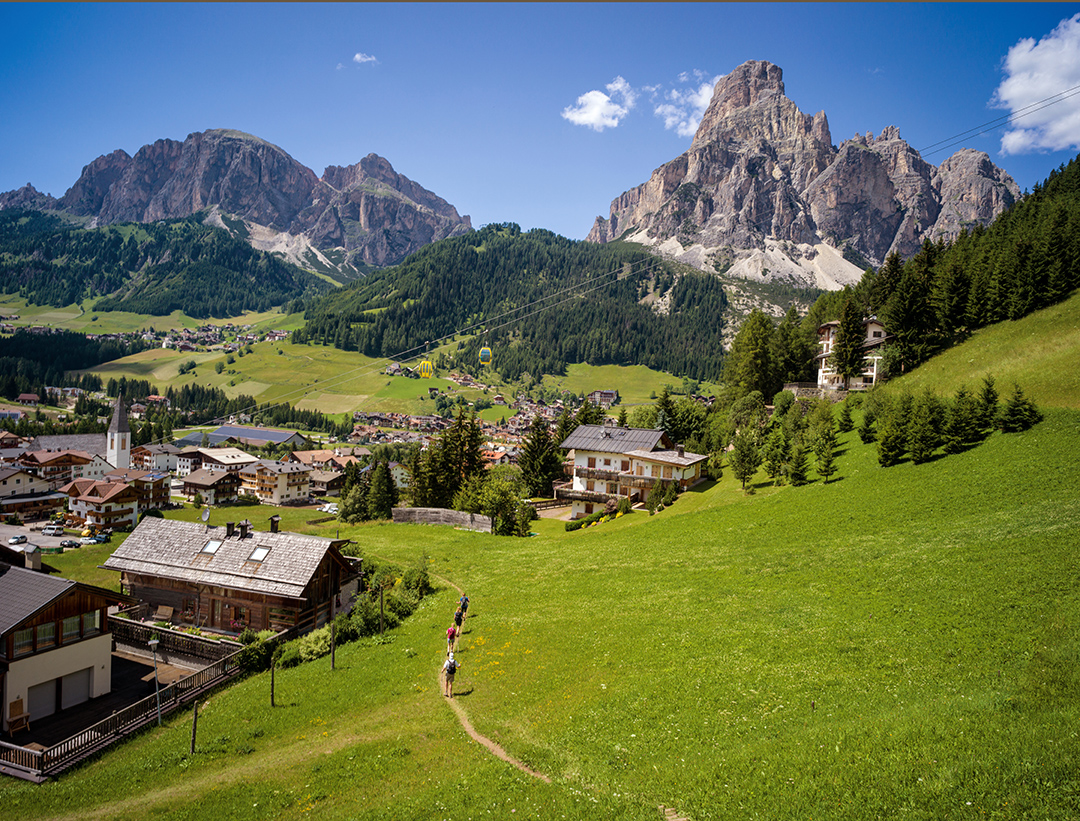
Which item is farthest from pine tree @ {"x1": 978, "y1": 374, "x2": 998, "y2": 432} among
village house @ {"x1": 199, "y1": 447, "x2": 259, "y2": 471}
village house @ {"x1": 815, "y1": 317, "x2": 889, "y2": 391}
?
village house @ {"x1": 199, "y1": 447, "x2": 259, "y2": 471}

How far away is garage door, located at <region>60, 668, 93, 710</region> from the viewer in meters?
26.3

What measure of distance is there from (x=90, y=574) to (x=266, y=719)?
42730mm

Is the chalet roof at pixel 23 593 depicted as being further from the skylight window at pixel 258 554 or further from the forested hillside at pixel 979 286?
the forested hillside at pixel 979 286

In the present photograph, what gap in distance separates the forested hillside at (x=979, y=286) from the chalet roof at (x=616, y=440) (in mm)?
25389

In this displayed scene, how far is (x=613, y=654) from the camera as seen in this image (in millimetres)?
22750

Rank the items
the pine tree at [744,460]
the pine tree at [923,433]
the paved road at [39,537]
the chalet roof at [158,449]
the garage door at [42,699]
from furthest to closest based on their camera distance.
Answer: the chalet roof at [158,449]
the paved road at [39,537]
the pine tree at [744,460]
the pine tree at [923,433]
the garage door at [42,699]

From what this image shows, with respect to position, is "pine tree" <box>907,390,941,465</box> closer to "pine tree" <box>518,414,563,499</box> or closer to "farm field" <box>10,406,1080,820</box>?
"farm field" <box>10,406,1080,820</box>

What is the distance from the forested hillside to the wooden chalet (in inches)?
2270

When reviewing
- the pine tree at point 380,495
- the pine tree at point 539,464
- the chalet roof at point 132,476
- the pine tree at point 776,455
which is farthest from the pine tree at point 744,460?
the chalet roof at point 132,476

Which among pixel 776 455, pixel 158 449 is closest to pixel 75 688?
pixel 776 455

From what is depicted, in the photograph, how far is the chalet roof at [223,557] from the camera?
113ft

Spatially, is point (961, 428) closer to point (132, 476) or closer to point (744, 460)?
point (744, 460)

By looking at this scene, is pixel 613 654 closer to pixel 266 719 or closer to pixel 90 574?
pixel 266 719

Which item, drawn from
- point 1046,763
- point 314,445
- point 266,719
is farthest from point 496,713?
point 314,445
